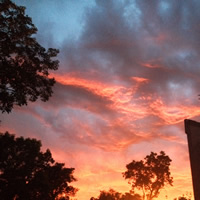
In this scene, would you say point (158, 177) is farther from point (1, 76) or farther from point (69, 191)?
point (1, 76)

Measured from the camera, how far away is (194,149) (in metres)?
23.1

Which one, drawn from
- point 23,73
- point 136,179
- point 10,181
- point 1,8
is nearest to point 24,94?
point 23,73

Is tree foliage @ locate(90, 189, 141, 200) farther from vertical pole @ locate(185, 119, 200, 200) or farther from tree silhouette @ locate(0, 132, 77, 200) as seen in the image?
vertical pole @ locate(185, 119, 200, 200)

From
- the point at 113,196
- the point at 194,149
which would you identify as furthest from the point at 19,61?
the point at 113,196

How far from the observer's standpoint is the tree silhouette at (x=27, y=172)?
35.7m

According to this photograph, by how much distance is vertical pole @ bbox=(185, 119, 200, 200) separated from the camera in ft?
72.8

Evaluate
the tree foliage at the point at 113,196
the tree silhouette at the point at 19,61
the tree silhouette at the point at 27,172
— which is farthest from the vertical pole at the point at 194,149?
the tree foliage at the point at 113,196

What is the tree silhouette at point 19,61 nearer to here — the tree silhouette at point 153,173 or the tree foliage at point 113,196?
the tree silhouette at point 153,173

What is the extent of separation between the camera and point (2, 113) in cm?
1792

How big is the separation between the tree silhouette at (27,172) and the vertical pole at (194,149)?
876 inches

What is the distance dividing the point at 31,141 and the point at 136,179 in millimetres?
22261

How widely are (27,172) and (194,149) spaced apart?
24386 millimetres

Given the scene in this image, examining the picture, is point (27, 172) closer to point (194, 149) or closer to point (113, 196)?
point (194, 149)

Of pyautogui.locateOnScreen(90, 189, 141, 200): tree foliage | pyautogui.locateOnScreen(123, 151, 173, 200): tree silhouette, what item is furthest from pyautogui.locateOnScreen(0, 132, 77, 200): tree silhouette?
pyautogui.locateOnScreen(90, 189, 141, 200): tree foliage
